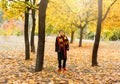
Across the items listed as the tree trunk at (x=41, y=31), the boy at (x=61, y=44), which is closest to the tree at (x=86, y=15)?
the boy at (x=61, y=44)

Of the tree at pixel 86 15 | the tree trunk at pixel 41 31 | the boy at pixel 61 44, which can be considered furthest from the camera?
the tree at pixel 86 15

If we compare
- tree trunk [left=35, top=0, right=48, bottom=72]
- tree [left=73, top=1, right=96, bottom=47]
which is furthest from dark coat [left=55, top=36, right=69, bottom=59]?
tree [left=73, top=1, right=96, bottom=47]

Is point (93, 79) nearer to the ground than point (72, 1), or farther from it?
nearer to the ground

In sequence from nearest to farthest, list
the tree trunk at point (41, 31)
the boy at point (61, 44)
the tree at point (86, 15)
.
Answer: the tree trunk at point (41, 31) < the boy at point (61, 44) < the tree at point (86, 15)

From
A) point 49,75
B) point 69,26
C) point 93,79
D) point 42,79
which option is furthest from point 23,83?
point 69,26

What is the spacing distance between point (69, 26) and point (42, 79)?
99.9ft

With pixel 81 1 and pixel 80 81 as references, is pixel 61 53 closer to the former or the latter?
pixel 80 81

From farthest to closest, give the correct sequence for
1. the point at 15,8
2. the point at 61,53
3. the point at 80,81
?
the point at 15,8 → the point at 61,53 → the point at 80,81

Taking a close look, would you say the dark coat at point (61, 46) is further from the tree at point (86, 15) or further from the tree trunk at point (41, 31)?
the tree at point (86, 15)

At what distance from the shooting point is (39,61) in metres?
14.4

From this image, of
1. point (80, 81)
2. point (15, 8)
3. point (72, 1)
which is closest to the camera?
point (80, 81)

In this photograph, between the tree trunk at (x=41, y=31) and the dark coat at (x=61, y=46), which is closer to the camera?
the tree trunk at (x=41, y=31)

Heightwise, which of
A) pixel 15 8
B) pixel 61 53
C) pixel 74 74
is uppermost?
pixel 15 8

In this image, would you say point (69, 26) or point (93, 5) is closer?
point (93, 5)
